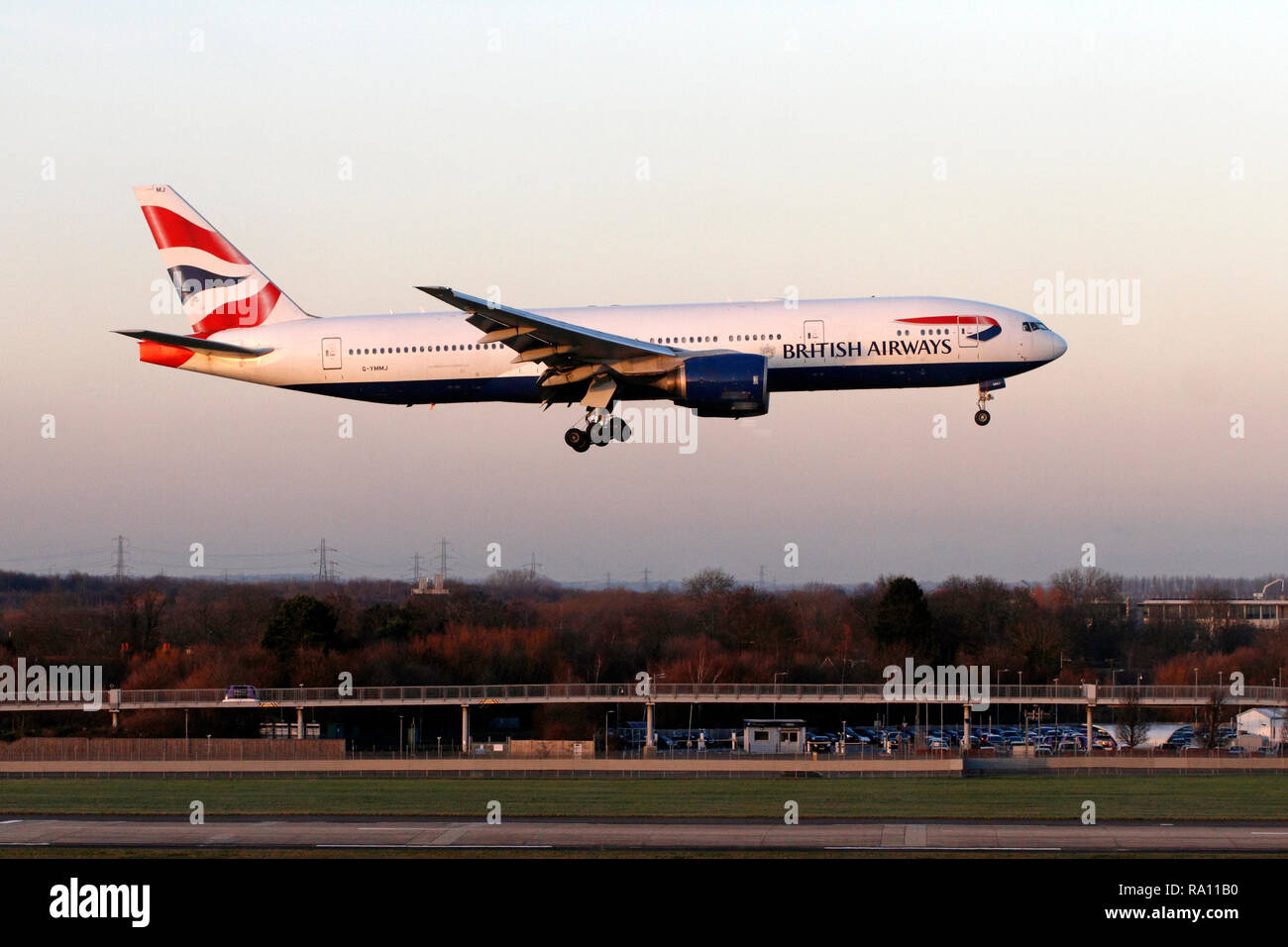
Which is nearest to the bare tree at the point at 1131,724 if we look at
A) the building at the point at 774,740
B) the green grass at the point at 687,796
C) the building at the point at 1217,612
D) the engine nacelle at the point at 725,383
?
the building at the point at 774,740

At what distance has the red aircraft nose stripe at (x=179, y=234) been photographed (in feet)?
191

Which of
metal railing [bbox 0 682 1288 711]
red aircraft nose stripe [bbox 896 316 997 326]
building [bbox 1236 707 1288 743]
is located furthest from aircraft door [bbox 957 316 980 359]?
building [bbox 1236 707 1288 743]

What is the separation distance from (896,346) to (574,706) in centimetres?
5745

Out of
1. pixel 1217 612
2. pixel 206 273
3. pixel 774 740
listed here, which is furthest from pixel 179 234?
pixel 1217 612

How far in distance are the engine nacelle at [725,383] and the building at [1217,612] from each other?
116 metres

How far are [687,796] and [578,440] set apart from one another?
489 inches

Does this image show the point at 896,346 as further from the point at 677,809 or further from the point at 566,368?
the point at 677,809

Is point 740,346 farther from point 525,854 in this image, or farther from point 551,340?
point 525,854

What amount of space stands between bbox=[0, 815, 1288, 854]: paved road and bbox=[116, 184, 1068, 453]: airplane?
46.1 ft

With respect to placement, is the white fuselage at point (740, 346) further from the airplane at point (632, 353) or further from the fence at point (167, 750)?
the fence at point (167, 750)

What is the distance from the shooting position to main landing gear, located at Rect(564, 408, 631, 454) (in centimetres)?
4928

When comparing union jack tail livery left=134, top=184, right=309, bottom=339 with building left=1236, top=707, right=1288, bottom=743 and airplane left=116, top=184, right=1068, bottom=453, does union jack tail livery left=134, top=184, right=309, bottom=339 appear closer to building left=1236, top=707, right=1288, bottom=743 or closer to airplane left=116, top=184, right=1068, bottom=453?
airplane left=116, top=184, right=1068, bottom=453
